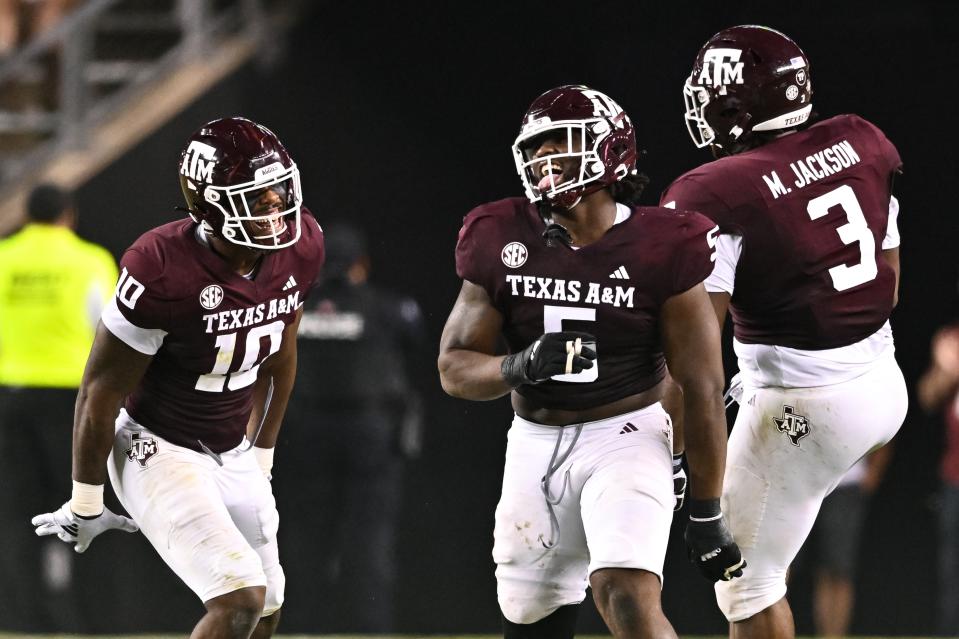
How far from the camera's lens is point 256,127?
3.10 m

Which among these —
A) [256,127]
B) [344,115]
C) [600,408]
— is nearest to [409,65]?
[344,115]

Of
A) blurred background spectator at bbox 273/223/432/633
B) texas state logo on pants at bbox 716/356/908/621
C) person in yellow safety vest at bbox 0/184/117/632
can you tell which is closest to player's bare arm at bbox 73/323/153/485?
texas state logo on pants at bbox 716/356/908/621

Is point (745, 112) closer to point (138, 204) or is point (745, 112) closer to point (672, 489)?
point (672, 489)

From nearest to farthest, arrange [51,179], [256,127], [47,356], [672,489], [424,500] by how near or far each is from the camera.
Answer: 1. [672,489]
2. [256,127]
3. [47,356]
4. [424,500]
5. [51,179]

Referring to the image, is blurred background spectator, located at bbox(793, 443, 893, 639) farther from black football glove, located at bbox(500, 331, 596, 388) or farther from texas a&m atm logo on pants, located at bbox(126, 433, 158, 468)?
texas a&m atm logo on pants, located at bbox(126, 433, 158, 468)

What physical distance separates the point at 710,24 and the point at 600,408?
11.8ft

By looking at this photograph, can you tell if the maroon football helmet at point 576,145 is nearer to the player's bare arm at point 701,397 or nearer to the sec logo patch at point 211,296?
the player's bare arm at point 701,397

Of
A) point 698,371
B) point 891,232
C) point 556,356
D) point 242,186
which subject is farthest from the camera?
point 891,232

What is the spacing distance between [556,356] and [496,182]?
→ 357 cm

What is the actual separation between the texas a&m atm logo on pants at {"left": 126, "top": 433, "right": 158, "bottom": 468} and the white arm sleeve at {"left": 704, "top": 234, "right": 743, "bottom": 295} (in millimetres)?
1261

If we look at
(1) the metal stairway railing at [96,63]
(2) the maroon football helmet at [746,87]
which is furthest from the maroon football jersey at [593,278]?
(1) the metal stairway railing at [96,63]

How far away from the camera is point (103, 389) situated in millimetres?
2916

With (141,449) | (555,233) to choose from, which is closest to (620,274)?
(555,233)

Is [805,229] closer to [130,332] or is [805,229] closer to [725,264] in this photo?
→ [725,264]
